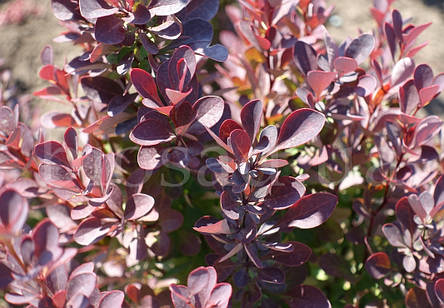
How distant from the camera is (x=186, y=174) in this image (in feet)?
4.33

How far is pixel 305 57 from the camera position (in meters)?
1.24

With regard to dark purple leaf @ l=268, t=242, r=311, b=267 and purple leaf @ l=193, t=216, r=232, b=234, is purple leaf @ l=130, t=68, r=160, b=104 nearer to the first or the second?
purple leaf @ l=193, t=216, r=232, b=234

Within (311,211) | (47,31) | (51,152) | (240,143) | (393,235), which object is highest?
(240,143)

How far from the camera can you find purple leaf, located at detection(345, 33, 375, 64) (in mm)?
1191

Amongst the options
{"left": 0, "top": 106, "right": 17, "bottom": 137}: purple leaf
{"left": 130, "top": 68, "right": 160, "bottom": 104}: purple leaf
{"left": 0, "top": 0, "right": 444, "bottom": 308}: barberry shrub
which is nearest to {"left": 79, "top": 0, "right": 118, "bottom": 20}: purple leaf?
{"left": 0, "top": 0, "right": 444, "bottom": 308}: barberry shrub

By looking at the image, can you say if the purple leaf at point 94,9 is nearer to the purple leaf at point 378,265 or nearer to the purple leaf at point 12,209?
the purple leaf at point 12,209

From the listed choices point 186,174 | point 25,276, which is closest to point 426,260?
point 186,174

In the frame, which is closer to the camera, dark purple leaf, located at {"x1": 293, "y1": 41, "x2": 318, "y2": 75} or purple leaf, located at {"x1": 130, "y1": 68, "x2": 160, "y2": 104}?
purple leaf, located at {"x1": 130, "y1": 68, "x2": 160, "y2": 104}

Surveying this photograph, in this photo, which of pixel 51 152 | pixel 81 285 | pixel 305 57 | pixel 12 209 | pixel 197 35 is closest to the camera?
→ pixel 12 209

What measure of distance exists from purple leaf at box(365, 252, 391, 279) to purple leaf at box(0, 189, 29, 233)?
908 millimetres

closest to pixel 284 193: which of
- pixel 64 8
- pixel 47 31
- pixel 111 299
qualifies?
pixel 111 299

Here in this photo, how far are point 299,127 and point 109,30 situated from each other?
49 cm

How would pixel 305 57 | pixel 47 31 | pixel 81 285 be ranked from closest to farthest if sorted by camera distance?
pixel 81 285, pixel 305 57, pixel 47 31

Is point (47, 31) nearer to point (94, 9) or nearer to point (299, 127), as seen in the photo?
point (94, 9)
